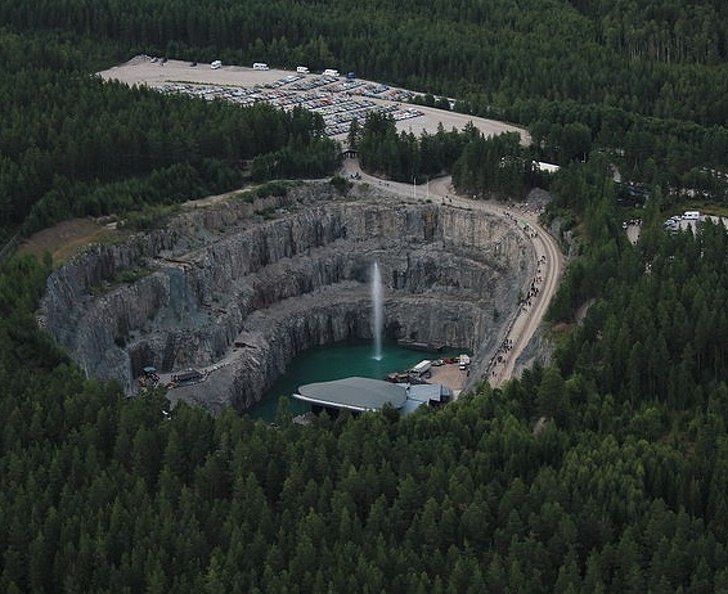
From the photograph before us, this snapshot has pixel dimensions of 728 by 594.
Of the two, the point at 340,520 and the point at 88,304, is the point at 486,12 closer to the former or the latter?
the point at 88,304

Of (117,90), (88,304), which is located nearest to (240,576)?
(88,304)

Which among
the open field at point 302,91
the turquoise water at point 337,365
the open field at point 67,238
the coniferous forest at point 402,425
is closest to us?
the coniferous forest at point 402,425

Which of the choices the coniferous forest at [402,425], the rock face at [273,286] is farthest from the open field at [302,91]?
the rock face at [273,286]

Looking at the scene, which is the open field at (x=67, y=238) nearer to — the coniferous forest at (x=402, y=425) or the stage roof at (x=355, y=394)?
the coniferous forest at (x=402, y=425)

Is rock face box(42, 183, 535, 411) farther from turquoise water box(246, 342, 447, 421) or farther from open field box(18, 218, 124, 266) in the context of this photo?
open field box(18, 218, 124, 266)

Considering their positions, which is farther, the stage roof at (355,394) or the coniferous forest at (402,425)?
the stage roof at (355,394)

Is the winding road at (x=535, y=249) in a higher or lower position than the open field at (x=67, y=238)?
lower
